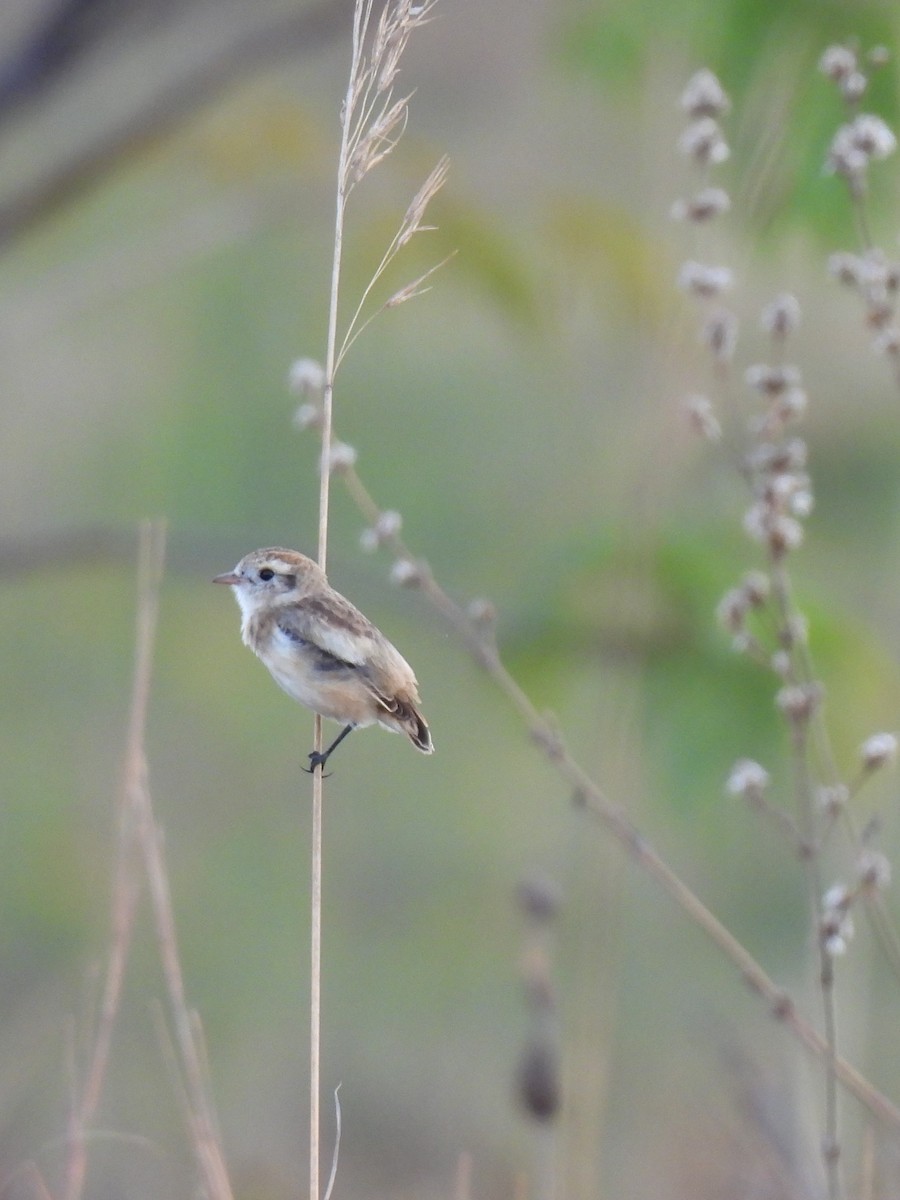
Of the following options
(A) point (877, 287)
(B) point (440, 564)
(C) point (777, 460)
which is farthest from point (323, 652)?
(B) point (440, 564)

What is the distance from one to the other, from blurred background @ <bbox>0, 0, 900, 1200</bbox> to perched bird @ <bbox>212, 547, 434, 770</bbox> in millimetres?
632

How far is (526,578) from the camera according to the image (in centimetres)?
467

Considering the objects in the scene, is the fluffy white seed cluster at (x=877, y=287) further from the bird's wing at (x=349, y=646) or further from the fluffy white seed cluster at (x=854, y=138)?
the bird's wing at (x=349, y=646)

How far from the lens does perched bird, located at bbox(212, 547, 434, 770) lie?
101 inches

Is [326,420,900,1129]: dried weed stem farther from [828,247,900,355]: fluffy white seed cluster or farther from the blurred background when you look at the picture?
[828,247,900,355]: fluffy white seed cluster

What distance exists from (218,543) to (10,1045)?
70.8 inches

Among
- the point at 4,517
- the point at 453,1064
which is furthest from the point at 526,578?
the point at 4,517

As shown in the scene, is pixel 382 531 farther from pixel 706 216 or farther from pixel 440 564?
pixel 440 564

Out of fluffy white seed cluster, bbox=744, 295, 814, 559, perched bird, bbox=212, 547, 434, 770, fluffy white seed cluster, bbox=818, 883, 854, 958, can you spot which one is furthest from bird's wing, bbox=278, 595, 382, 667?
fluffy white seed cluster, bbox=818, 883, 854, 958

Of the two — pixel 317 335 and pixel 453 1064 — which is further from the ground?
pixel 317 335

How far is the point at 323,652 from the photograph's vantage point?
2688 millimetres

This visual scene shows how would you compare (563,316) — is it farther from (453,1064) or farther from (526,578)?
(453,1064)

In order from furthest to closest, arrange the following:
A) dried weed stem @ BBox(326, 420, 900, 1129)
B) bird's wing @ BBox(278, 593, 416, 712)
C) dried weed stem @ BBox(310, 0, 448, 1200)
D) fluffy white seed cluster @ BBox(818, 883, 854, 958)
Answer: bird's wing @ BBox(278, 593, 416, 712)
dried weed stem @ BBox(326, 420, 900, 1129)
fluffy white seed cluster @ BBox(818, 883, 854, 958)
dried weed stem @ BBox(310, 0, 448, 1200)

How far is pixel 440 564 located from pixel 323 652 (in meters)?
4.51
